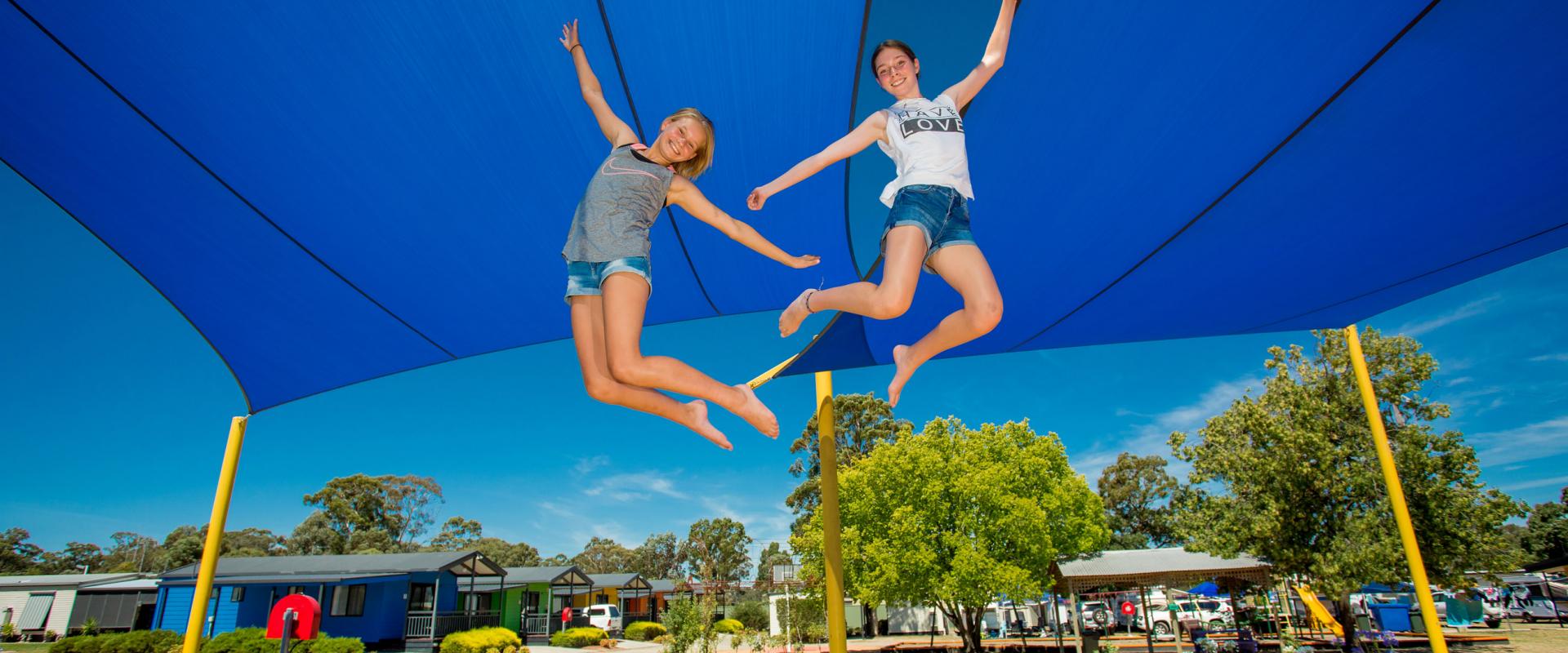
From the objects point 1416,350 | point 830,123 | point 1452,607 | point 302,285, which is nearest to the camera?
point 830,123

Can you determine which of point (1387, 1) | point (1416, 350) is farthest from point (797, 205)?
point (1416, 350)

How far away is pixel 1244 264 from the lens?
4.34 metres

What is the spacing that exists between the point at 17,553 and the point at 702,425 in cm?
6394

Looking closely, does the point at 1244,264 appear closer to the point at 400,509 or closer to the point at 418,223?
the point at 418,223

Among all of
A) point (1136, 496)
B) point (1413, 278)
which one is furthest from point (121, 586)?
point (1136, 496)

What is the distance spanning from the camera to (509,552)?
53.9 m

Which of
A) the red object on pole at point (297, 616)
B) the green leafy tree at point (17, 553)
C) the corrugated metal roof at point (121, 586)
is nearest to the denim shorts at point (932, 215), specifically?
the red object on pole at point (297, 616)

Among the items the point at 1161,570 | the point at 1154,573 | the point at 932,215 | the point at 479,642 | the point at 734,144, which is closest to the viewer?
the point at 932,215

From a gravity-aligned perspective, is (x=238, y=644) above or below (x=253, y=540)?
below

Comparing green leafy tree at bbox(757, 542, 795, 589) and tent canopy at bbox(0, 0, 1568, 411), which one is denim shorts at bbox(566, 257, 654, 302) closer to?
tent canopy at bbox(0, 0, 1568, 411)

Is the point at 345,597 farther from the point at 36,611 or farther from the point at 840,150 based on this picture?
the point at 840,150

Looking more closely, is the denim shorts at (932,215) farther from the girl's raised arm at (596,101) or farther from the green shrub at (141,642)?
the green shrub at (141,642)

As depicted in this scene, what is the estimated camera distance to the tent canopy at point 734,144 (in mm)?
2668

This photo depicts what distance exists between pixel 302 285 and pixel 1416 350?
1772cm
